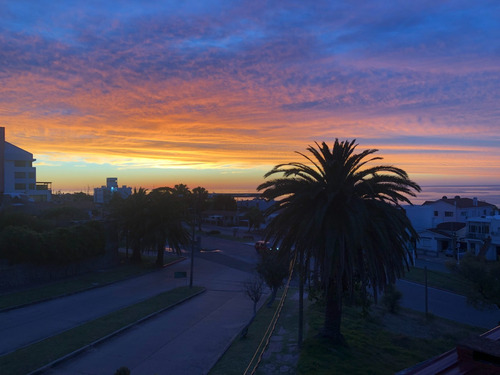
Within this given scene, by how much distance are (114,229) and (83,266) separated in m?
6.63

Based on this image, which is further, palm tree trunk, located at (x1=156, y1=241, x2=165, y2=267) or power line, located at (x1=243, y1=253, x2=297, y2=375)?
palm tree trunk, located at (x1=156, y1=241, x2=165, y2=267)

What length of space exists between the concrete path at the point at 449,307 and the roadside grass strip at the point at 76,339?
58.1 feet

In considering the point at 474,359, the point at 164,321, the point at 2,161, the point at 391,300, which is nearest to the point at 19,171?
the point at 2,161

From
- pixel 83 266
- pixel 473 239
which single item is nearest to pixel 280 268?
pixel 83 266

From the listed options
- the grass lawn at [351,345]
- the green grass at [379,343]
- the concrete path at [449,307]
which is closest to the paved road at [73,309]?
the grass lawn at [351,345]

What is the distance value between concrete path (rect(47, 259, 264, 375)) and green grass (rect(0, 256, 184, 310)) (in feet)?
28.0

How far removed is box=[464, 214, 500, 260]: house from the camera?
50.6m

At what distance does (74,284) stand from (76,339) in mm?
14180

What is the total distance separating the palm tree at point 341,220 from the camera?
1466 cm

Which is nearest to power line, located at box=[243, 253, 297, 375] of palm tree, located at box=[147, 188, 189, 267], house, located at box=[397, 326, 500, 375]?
house, located at box=[397, 326, 500, 375]

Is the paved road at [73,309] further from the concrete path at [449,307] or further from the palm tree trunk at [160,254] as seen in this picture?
the concrete path at [449,307]

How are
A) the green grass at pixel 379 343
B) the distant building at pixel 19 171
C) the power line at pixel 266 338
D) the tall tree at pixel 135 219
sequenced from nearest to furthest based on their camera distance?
the green grass at pixel 379 343, the power line at pixel 266 338, the tall tree at pixel 135 219, the distant building at pixel 19 171

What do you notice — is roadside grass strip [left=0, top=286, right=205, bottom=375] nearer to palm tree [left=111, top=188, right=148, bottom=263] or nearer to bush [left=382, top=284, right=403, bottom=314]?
bush [left=382, top=284, right=403, bottom=314]

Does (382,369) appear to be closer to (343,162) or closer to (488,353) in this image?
(343,162)
